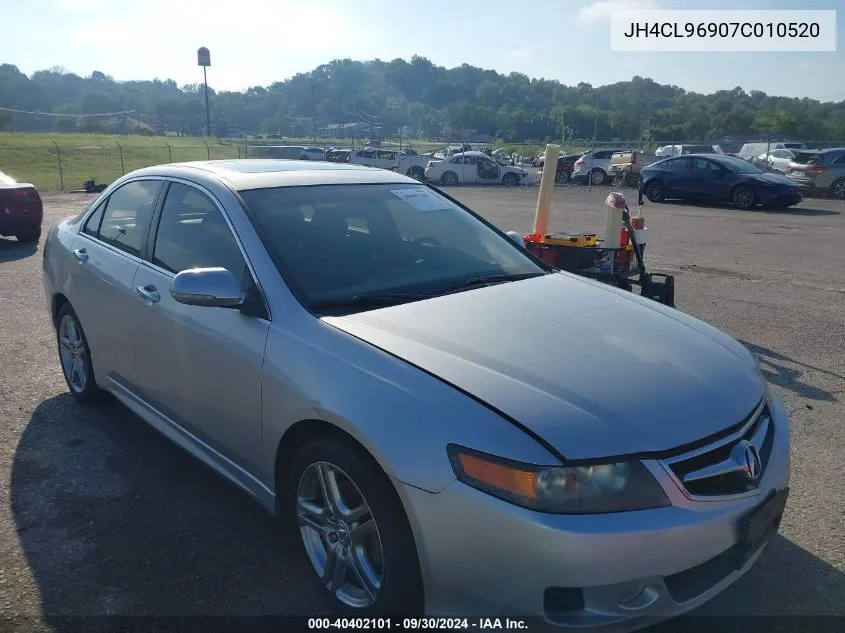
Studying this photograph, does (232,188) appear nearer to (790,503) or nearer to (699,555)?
(699,555)

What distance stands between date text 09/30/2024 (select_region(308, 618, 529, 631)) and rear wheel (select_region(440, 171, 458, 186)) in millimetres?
27266

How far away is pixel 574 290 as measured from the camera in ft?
11.1

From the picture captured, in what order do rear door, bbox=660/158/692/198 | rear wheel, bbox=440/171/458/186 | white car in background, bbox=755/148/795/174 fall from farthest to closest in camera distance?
rear wheel, bbox=440/171/458/186, white car in background, bbox=755/148/795/174, rear door, bbox=660/158/692/198

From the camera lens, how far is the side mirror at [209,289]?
2814 millimetres

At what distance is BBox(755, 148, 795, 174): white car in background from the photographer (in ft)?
83.8

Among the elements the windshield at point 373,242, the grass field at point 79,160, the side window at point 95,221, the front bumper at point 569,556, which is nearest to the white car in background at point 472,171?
the grass field at point 79,160

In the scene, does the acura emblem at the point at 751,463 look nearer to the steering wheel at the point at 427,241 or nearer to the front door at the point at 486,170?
the steering wheel at the point at 427,241

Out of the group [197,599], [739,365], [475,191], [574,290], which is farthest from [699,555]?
[475,191]

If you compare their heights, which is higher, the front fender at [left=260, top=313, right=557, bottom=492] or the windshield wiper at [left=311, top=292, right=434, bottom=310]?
the windshield wiper at [left=311, top=292, right=434, bottom=310]

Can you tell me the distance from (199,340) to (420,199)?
1.48 m

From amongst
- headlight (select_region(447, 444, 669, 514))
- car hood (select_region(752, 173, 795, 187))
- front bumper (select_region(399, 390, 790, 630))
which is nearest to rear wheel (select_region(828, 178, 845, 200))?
car hood (select_region(752, 173, 795, 187))

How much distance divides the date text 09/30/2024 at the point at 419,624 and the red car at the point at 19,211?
1093cm

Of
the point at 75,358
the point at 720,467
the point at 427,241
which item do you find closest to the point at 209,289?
the point at 427,241

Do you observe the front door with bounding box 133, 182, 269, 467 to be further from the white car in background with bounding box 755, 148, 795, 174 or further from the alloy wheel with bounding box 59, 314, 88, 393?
the white car in background with bounding box 755, 148, 795, 174
